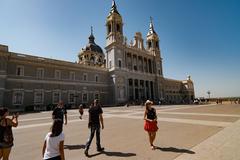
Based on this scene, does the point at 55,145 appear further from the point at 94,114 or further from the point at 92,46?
the point at 92,46

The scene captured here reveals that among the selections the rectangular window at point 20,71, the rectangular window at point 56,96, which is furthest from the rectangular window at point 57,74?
the rectangular window at point 20,71

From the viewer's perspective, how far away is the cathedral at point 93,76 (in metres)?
30.3

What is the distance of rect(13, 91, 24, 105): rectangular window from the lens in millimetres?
29569

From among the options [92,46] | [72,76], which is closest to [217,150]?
[72,76]

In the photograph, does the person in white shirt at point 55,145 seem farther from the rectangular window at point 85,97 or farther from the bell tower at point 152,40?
the bell tower at point 152,40

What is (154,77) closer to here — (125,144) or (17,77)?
(17,77)

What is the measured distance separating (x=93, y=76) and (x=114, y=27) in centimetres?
1670

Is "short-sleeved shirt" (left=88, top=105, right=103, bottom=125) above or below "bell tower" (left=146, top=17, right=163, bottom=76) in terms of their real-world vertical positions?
below

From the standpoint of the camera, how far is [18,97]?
3000 centimetres

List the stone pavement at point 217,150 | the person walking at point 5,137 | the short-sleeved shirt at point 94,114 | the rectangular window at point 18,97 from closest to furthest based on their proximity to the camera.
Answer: the person walking at point 5,137, the stone pavement at point 217,150, the short-sleeved shirt at point 94,114, the rectangular window at point 18,97

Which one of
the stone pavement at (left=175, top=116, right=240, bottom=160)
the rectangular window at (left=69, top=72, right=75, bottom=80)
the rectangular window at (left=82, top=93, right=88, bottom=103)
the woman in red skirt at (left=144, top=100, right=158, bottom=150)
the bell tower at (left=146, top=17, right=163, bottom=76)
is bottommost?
the stone pavement at (left=175, top=116, right=240, bottom=160)

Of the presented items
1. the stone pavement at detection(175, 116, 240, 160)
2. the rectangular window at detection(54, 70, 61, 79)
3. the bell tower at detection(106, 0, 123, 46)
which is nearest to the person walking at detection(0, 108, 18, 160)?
the stone pavement at detection(175, 116, 240, 160)

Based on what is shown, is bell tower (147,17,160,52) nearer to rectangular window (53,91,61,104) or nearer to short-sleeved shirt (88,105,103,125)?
rectangular window (53,91,61,104)

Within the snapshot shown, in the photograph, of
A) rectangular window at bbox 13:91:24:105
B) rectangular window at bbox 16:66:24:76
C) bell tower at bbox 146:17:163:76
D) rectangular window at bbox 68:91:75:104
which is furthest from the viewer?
bell tower at bbox 146:17:163:76
